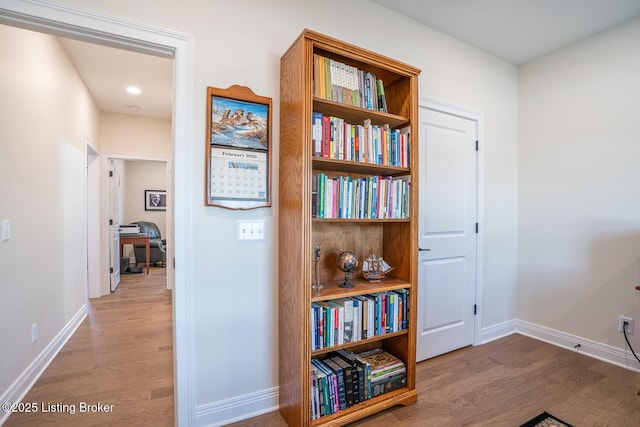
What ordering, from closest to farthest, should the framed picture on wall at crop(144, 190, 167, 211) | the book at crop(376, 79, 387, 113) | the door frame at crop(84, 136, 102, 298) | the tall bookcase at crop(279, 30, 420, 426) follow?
the tall bookcase at crop(279, 30, 420, 426), the book at crop(376, 79, 387, 113), the door frame at crop(84, 136, 102, 298), the framed picture on wall at crop(144, 190, 167, 211)

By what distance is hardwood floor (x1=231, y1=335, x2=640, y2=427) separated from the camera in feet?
5.68

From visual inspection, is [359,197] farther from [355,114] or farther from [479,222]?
[479,222]

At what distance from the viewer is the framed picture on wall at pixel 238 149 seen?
1653 mm

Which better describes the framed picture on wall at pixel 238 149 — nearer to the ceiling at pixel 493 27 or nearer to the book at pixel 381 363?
the book at pixel 381 363

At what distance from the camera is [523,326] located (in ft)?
9.70

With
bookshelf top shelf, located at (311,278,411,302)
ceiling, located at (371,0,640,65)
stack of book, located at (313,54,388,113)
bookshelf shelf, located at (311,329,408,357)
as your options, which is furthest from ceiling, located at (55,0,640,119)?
bookshelf shelf, located at (311,329,408,357)

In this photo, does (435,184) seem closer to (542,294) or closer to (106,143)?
(542,294)

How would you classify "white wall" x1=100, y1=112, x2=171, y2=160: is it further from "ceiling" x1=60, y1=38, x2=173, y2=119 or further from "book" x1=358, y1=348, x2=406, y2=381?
"book" x1=358, y1=348, x2=406, y2=381

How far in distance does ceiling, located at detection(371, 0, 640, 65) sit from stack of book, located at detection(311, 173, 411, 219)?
1325 mm

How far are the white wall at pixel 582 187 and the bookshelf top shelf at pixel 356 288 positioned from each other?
1804mm

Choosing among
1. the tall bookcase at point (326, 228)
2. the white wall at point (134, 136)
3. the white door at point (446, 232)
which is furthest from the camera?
the white wall at point (134, 136)

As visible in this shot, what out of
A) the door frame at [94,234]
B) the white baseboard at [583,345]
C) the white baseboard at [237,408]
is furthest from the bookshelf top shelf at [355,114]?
the door frame at [94,234]

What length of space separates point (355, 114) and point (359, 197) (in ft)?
1.72

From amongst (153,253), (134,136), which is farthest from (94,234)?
(153,253)
